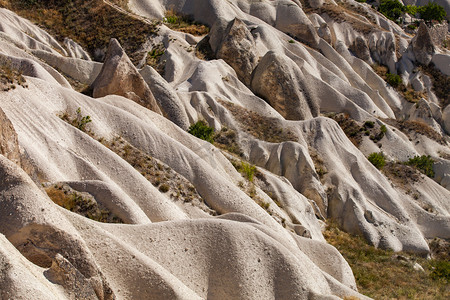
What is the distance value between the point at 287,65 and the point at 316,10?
973 inches

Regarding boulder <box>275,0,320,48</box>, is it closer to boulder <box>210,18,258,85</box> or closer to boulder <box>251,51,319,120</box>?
boulder <box>210,18,258,85</box>

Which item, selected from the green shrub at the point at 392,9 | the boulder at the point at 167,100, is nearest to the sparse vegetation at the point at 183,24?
the boulder at the point at 167,100

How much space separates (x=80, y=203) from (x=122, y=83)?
12650mm

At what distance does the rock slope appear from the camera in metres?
12.4

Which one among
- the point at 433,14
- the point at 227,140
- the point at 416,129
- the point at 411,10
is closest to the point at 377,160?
the point at 416,129

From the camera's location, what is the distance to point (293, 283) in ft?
49.1

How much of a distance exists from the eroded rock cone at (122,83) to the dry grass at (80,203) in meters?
11.8

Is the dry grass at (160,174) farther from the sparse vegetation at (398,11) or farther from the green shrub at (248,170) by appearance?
the sparse vegetation at (398,11)

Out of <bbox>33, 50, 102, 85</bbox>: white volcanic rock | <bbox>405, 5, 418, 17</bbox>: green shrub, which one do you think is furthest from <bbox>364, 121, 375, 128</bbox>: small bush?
<bbox>405, 5, 418, 17</bbox>: green shrub

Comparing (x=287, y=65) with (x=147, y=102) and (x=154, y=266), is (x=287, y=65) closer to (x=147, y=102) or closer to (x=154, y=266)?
(x=147, y=102)

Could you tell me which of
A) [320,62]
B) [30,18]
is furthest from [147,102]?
[320,62]

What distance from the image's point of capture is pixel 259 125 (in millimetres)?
33906

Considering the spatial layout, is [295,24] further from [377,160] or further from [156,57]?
[377,160]

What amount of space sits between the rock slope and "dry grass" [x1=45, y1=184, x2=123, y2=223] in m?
0.06
